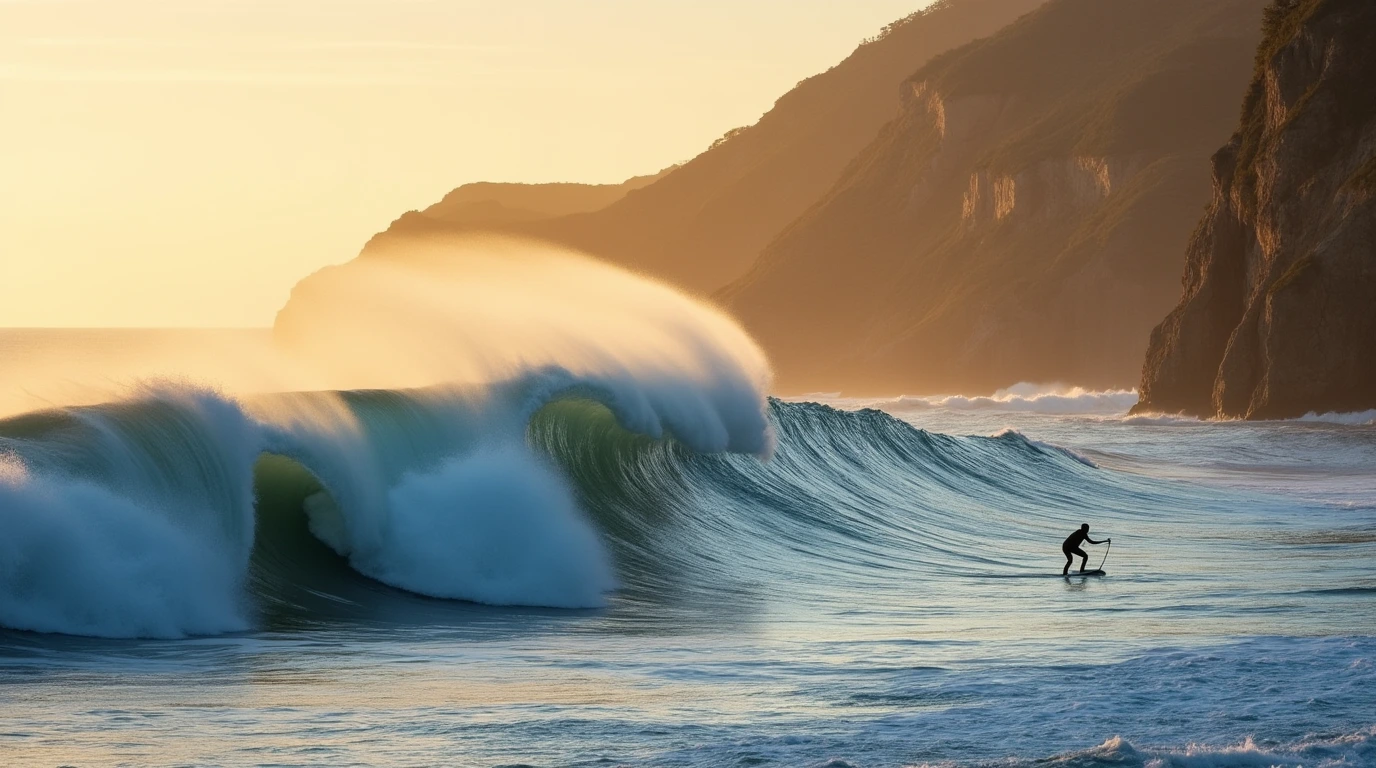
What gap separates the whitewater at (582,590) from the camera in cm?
866

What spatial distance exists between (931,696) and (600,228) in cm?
18987

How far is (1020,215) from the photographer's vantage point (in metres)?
122

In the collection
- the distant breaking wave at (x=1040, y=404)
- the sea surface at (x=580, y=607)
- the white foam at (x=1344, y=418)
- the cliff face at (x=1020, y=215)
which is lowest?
the sea surface at (x=580, y=607)

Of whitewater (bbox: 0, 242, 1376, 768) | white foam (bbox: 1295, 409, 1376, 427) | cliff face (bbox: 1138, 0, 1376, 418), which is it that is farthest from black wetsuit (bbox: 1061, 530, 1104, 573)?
cliff face (bbox: 1138, 0, 1376, 418)

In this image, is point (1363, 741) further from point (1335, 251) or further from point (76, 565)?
point (1335, 251)

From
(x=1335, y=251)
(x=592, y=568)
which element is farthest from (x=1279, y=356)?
(x=592, y=568)

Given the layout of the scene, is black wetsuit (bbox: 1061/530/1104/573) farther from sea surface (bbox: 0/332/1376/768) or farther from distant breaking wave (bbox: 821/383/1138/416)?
distant breaking wave (bbox: 821/383/1138/416)

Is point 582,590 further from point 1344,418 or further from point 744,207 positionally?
point 744,207

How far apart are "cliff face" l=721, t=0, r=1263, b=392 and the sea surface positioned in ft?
291

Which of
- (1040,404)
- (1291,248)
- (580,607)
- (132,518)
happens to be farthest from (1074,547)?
(1040,404)

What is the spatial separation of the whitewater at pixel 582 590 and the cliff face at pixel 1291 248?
3190 centimetres

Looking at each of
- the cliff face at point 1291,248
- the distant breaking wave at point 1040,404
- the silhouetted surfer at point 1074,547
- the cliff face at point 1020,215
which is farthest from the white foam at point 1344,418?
the cliff face at point 1020,215

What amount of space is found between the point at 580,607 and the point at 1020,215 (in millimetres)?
112323

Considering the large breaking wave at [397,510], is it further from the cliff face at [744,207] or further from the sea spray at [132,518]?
the cliff face at [744,207]
